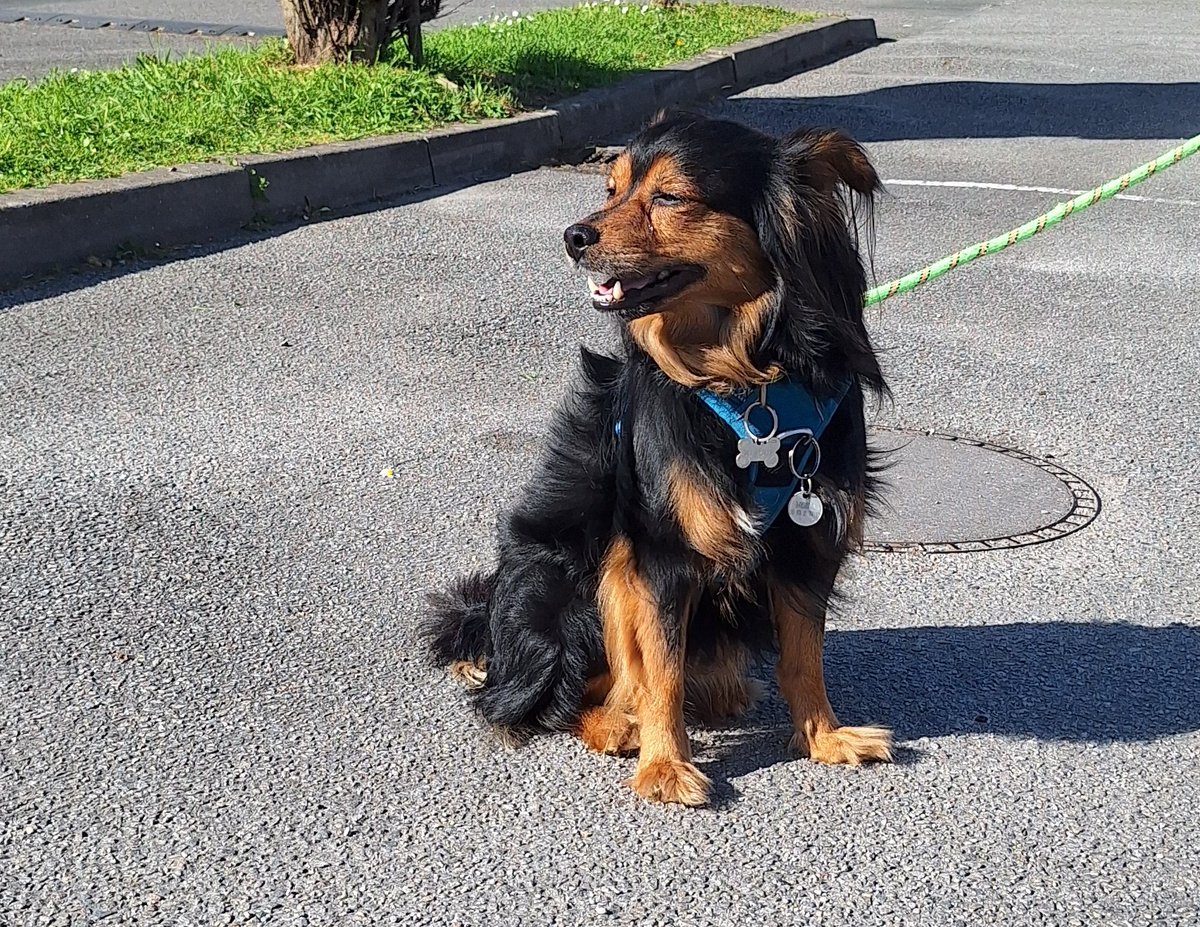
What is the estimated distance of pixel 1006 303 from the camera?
7.08 meters

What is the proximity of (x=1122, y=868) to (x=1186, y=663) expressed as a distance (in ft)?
3.47

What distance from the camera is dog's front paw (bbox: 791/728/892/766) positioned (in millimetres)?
3422

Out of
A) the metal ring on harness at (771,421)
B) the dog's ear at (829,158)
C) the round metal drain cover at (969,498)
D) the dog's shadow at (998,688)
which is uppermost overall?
the dog's ear at (829,158)

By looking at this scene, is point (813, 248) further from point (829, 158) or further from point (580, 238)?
point (580, 238)

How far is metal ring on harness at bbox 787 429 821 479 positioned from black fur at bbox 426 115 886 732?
0.09 feet

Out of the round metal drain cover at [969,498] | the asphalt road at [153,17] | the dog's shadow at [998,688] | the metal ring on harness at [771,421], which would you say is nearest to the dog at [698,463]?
the metal ring on harness at [771,421]

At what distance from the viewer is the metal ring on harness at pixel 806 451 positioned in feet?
10.5

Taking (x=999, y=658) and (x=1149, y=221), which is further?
(x=1149, y=221)

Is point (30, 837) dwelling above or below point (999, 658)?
above

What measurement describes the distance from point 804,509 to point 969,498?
1.87m

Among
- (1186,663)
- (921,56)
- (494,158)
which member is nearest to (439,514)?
(1186,663)

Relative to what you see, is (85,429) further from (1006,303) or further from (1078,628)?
(1006,303)

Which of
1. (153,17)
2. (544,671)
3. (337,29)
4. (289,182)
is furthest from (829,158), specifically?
(153,17)

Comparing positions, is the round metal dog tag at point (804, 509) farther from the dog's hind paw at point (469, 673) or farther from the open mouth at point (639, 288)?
the dog's hind paw at point (469, 673)
